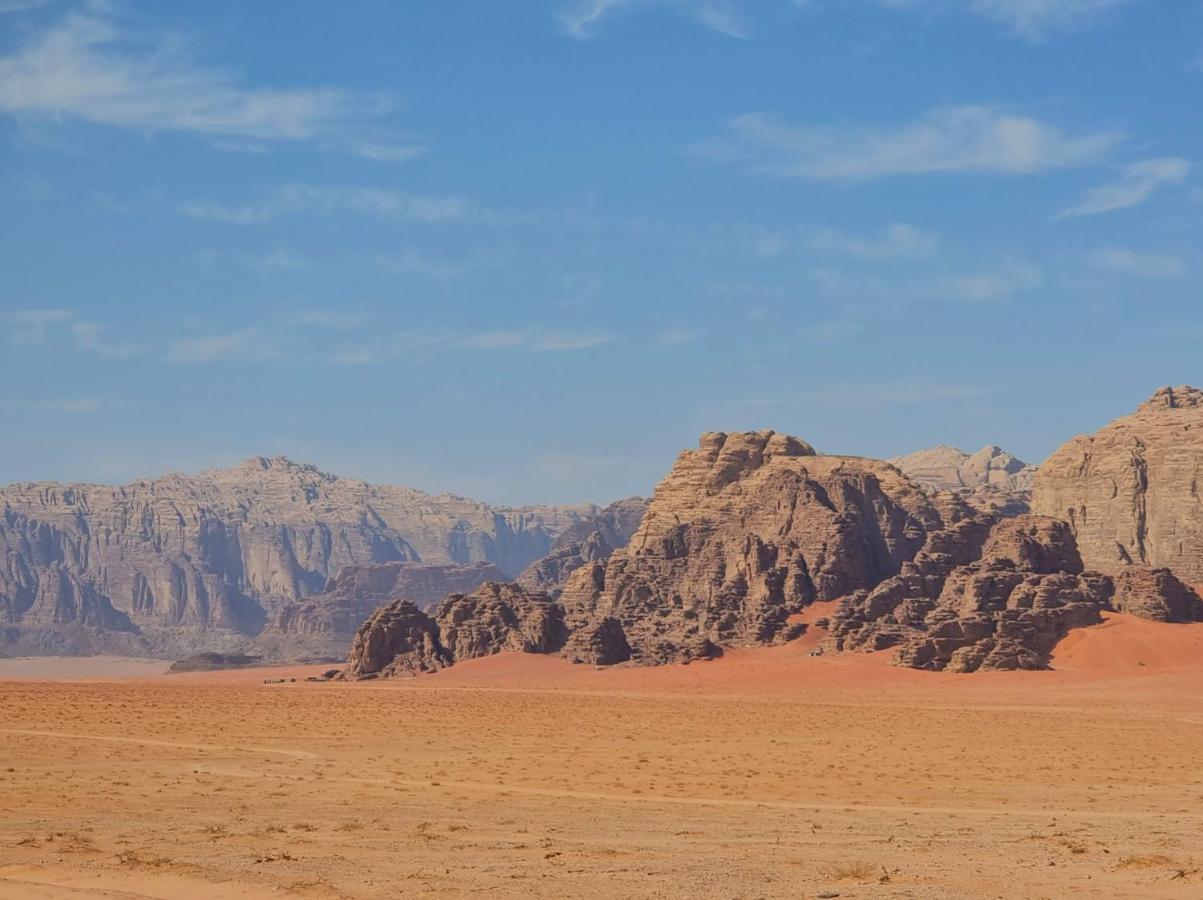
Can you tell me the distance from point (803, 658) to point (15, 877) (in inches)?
2496

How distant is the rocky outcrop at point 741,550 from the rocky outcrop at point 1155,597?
15.1 metres

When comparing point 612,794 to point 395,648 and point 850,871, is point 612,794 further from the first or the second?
point 395,648

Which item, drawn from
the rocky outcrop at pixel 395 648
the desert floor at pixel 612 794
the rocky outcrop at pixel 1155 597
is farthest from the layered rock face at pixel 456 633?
the rocky outcrop at pixel 1155 597

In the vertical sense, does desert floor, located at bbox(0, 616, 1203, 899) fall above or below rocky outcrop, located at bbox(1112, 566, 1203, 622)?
below

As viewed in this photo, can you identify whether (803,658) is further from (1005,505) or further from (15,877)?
(15,877)

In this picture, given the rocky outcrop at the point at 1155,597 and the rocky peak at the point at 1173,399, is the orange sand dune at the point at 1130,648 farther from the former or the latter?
the rocky peak at the point at 1173,399

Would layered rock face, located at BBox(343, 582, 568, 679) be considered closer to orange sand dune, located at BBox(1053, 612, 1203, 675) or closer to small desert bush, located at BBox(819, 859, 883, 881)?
orange sand dune, located at BBox(1053, 612, 1203, 675)

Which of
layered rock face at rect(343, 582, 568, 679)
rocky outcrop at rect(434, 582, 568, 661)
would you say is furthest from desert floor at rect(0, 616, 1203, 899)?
layered rock face at rect(343, 582, 568, 679)

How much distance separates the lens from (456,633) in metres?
91.9

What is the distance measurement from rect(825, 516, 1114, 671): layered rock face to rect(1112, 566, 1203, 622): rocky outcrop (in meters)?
0.95

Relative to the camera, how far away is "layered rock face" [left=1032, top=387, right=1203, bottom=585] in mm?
104750

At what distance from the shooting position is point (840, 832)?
23641 millimetres

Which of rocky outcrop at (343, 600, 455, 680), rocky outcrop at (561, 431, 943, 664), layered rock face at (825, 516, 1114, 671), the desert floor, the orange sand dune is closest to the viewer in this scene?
the desert floor

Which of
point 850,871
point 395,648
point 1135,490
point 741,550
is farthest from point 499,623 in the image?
point 850,871
